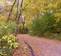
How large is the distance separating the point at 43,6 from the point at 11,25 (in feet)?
22.7

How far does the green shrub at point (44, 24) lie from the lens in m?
21.8

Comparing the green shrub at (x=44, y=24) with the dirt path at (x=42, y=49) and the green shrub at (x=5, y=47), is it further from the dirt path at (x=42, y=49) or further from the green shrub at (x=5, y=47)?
the green shrub at (x=5, y=47)

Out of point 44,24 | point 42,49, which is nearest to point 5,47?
point 42,49

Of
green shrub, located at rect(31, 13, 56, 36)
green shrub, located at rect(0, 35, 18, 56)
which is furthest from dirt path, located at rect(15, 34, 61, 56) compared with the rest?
green shrub, located at rect(31, 13, 56, 36)

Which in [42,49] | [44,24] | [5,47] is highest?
[5,47]

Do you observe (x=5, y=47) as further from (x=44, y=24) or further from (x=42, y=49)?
(x=44, y=24)

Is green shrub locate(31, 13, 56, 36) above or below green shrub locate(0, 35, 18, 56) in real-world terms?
below

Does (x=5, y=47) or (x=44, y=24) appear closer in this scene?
(x=5, y=47)

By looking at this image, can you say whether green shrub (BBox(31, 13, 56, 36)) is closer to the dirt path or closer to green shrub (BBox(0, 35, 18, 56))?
the dirt path

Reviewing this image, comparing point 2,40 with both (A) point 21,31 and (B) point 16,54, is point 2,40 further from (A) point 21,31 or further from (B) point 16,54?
A: (A) point 21,31

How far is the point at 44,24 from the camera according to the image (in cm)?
2244

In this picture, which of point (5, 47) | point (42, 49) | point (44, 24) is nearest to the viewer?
point (5, 47)

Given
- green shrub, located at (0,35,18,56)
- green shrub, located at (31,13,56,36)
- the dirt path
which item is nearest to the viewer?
green shrub, located at (0,35,18,56)

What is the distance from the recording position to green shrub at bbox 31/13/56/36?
21.8m
